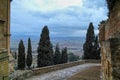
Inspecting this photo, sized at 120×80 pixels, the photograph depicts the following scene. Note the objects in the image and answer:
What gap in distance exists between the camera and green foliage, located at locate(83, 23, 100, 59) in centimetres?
4038

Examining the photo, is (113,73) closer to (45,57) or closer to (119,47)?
(119,47)

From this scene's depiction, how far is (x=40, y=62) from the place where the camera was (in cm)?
3994

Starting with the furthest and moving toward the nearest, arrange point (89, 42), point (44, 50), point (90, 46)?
point (89, 42) → point (90, 46) → point (44, 50)

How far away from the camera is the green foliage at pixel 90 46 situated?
132 feet

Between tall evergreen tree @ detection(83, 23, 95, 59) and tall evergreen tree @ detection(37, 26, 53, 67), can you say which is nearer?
tall evergreen tree @ detection(37, 26, 53, 67)

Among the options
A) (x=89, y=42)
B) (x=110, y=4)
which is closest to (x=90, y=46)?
(x=89, y=42)

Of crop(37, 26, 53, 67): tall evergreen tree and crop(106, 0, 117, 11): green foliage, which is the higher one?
crop(106, 0, 117, 11): green foliage

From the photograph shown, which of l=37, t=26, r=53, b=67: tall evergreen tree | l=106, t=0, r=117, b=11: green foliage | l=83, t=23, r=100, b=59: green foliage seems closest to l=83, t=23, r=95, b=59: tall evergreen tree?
l=83, t=23, r=100, b=59: green foliage

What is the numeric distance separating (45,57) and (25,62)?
35.3 feet

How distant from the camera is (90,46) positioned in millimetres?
41281

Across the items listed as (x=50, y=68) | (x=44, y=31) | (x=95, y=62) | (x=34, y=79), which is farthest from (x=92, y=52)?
(x=34, y=79)

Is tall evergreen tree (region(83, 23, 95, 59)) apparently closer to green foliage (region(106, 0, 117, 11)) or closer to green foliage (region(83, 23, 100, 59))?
green foliage (region(83, 23, 100, 59))

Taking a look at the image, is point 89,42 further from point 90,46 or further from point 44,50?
point 44,50

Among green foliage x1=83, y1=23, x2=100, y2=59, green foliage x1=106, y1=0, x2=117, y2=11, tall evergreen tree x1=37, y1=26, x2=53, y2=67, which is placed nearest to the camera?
green foliage x1=106, y1=0, x2=117, y2=11
